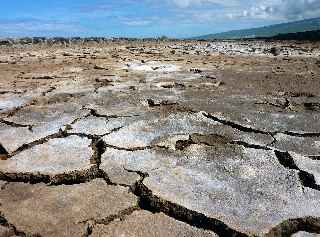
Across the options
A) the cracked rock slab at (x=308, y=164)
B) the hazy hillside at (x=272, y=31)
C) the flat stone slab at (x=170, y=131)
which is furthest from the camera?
the hazy hillside at (x=272, y=31)

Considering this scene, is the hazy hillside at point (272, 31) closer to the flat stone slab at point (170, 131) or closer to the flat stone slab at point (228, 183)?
the flat stone slab at point (170, 131)

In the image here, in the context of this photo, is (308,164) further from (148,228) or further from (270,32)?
(270,32)

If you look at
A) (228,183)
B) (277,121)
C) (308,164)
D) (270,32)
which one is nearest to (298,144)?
(308,164)

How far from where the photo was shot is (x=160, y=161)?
10.1 ft

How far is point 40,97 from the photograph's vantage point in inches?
210

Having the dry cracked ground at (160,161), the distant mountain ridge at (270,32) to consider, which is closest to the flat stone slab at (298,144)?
the dry cracked ground at (160,161)

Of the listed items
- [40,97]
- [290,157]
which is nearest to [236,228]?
[290,157]

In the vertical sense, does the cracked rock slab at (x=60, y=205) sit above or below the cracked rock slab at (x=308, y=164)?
below

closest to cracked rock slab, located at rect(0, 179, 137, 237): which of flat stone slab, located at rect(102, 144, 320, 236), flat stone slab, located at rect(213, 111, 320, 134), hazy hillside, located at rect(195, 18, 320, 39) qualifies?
flat stone slab, located at rect(102, 144, 320, 236)

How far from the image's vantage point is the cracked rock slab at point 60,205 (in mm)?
2273

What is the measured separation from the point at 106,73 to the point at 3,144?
4188 millimetres

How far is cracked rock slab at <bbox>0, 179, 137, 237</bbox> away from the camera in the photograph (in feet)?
7.46

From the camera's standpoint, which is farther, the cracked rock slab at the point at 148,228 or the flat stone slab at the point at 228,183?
the flat stone slab at the point at 228,183

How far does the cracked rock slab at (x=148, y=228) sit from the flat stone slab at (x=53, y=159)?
2.43 ft
